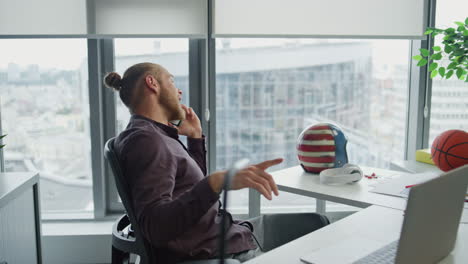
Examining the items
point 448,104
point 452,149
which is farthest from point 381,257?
point 448,104

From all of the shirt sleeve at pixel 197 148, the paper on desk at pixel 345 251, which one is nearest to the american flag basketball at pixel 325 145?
the shirt sleeve at pixel 197 148

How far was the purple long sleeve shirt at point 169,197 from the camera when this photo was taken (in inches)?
52.7

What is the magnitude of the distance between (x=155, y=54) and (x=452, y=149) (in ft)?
5.96

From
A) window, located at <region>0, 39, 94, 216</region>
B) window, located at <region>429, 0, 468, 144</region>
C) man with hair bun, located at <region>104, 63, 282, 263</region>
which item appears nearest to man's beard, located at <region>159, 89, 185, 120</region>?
man with hair bun, located at <region>104, 63, 282, 263</region>

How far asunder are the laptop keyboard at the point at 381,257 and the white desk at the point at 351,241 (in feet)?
0.06

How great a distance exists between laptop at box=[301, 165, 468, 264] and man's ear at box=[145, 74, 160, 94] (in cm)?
81

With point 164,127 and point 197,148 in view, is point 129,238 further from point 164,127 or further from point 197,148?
point 197,148

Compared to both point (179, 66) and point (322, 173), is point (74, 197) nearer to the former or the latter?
point (179, 66)

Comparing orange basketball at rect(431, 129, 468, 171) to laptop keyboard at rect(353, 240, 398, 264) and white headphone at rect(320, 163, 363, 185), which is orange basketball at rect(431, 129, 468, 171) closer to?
white headphone at rect(320, 163, 363, 185)

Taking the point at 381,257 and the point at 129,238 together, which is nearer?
the point at 381,257

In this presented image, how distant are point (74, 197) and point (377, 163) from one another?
2066 millimetres

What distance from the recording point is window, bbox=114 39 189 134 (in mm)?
2980

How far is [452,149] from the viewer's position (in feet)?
7.07

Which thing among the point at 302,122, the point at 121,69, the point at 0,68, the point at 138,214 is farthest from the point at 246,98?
the point at 138,214
